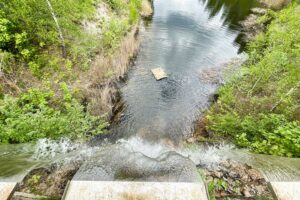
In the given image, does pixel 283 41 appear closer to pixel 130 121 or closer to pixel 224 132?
pixel 224 132

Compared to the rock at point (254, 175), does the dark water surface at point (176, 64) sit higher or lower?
lower

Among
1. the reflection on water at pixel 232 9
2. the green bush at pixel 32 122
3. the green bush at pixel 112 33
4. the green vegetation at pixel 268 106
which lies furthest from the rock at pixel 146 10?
the green bush at pixel 32 122

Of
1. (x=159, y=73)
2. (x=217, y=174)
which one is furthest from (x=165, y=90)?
(x=217, y=174)

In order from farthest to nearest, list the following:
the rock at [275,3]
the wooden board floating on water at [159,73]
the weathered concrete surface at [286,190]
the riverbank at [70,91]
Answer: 1. the rock at [275,3]
2. the wooden board floating on water at [159,73]
3. the riverbank at [70,91]
4. the weathered concrete surface at [286,190]

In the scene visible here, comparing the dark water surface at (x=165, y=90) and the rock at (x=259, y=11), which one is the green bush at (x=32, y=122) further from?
the rock at (x=259, y=11)

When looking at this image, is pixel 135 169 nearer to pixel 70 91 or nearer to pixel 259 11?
pixel 70 91

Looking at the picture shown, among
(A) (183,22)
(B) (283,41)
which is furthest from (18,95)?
(A) (183,22)
